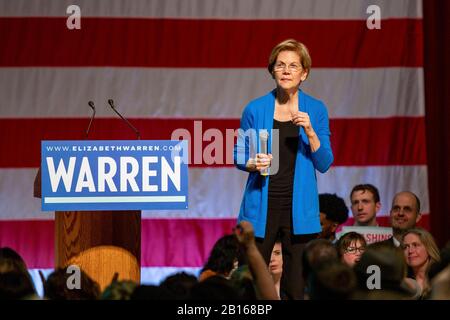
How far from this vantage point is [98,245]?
4.63m

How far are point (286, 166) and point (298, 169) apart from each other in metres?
0.06

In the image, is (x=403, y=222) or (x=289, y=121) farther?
(x=403, y=222)

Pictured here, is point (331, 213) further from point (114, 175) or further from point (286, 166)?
point (114, 175)

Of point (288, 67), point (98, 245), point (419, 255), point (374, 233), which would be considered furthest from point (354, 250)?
point (98, 245)

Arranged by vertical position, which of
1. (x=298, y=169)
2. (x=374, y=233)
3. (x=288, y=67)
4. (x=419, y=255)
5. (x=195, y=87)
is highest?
(x=195, y=87)

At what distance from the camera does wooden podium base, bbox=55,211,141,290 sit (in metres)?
4.57

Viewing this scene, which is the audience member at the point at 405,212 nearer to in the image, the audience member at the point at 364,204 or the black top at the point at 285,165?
the audience member at the point at 364,204

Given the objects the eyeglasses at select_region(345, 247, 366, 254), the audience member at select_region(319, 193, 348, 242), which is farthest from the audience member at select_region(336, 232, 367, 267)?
the audience member at select_region(319, 193, 348, 242)

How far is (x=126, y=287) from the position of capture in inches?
118

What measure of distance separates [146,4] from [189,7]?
0.92 feet

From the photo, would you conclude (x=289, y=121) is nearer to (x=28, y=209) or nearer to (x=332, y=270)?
(x=332, y=270)

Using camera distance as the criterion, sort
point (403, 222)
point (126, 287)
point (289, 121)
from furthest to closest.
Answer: point (403, 222)
point (289, 121)
point (126, 287)

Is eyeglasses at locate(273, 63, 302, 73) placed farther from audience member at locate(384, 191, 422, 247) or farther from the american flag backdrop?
the american flag backdrop
